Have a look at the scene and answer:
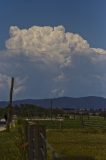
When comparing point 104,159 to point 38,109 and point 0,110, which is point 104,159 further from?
point 38,109

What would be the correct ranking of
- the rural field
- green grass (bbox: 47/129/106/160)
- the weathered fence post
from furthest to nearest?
1. green grass (bbox: 47/129/106/160)
2. the rural field
3. the weathered fence post

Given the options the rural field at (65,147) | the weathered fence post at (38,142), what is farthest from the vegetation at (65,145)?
the weathered fence post at (38,142)

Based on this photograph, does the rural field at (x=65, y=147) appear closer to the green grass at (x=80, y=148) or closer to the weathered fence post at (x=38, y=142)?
the green grass at (x=80, y=148)

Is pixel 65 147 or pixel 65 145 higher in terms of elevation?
pixel 65 145

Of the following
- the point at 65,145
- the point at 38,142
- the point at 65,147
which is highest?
the point at 65,145

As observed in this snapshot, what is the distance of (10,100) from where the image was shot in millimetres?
49906

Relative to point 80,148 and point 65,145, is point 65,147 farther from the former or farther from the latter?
point 65,145

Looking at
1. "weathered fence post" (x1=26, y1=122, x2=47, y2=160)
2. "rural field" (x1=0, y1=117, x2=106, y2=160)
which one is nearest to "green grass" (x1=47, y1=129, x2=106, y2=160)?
"rural field" (x1=0, y1=117, x2=106, y2=160)

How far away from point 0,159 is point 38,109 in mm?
109060

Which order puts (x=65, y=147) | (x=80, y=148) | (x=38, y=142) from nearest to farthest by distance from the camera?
(x=38, y=142) → (x=80, y=148) → (x=65, y=147)

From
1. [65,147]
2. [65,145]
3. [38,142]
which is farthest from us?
[65,145]

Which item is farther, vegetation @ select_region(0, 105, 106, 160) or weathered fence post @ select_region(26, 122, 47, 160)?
vegetation @ select_region(0, 105, 106, 160)

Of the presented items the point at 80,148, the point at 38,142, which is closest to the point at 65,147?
the point at 80,148

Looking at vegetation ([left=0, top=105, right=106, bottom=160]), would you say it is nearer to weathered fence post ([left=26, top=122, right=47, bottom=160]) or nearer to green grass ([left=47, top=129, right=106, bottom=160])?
green grass ([left=47, top=129, right=106, bottom=160])
